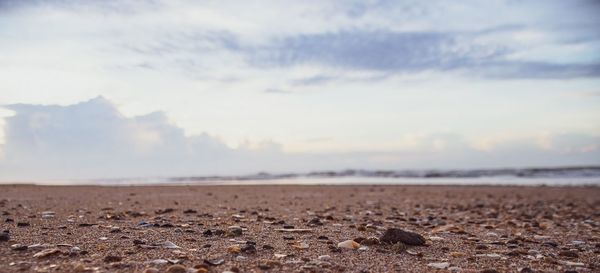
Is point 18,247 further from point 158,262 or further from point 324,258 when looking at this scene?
point 324,258

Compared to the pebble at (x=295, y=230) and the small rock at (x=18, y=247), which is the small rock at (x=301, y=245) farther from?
the small rock at (x=18, y=247)

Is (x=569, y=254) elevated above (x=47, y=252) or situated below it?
below

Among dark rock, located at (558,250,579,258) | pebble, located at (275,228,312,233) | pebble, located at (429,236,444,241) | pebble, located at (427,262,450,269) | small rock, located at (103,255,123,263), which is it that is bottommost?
dark rock, located at (558,250,579,258)

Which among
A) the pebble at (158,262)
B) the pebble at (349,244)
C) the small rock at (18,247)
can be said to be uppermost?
the small rock at (18,247)

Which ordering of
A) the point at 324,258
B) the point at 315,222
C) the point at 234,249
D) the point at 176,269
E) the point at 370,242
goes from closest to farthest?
the point at 176,269 → the point at 324,258 → the point at 234,249 → the point at 370,242 → the point at 315,222

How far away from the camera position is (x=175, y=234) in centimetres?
633

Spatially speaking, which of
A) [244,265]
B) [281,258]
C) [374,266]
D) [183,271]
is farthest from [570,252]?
[183,271]

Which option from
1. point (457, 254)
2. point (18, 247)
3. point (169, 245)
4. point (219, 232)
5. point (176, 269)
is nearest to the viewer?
point (176, 269)

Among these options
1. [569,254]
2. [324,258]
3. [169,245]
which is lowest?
[569,254]

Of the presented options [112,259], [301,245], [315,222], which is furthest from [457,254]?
[112,259]

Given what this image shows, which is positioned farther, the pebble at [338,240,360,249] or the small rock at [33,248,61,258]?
the pebble at [338,240,360,249]

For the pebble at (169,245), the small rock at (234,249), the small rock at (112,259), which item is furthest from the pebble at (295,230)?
the small rock at (112,259)

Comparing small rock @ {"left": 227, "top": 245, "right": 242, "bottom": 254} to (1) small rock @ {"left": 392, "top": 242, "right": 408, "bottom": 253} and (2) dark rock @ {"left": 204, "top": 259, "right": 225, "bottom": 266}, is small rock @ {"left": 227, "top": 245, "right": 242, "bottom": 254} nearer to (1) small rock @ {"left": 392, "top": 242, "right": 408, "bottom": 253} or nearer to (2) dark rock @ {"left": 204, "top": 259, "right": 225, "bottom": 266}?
(2) dark rock @ {"left": 204, "top": 259, "right": 225, "bottom": 266}

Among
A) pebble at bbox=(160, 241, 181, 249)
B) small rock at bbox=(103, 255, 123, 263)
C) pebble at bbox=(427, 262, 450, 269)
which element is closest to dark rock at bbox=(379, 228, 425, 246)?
pebble at bbox=(427, 262, 450, 269)
